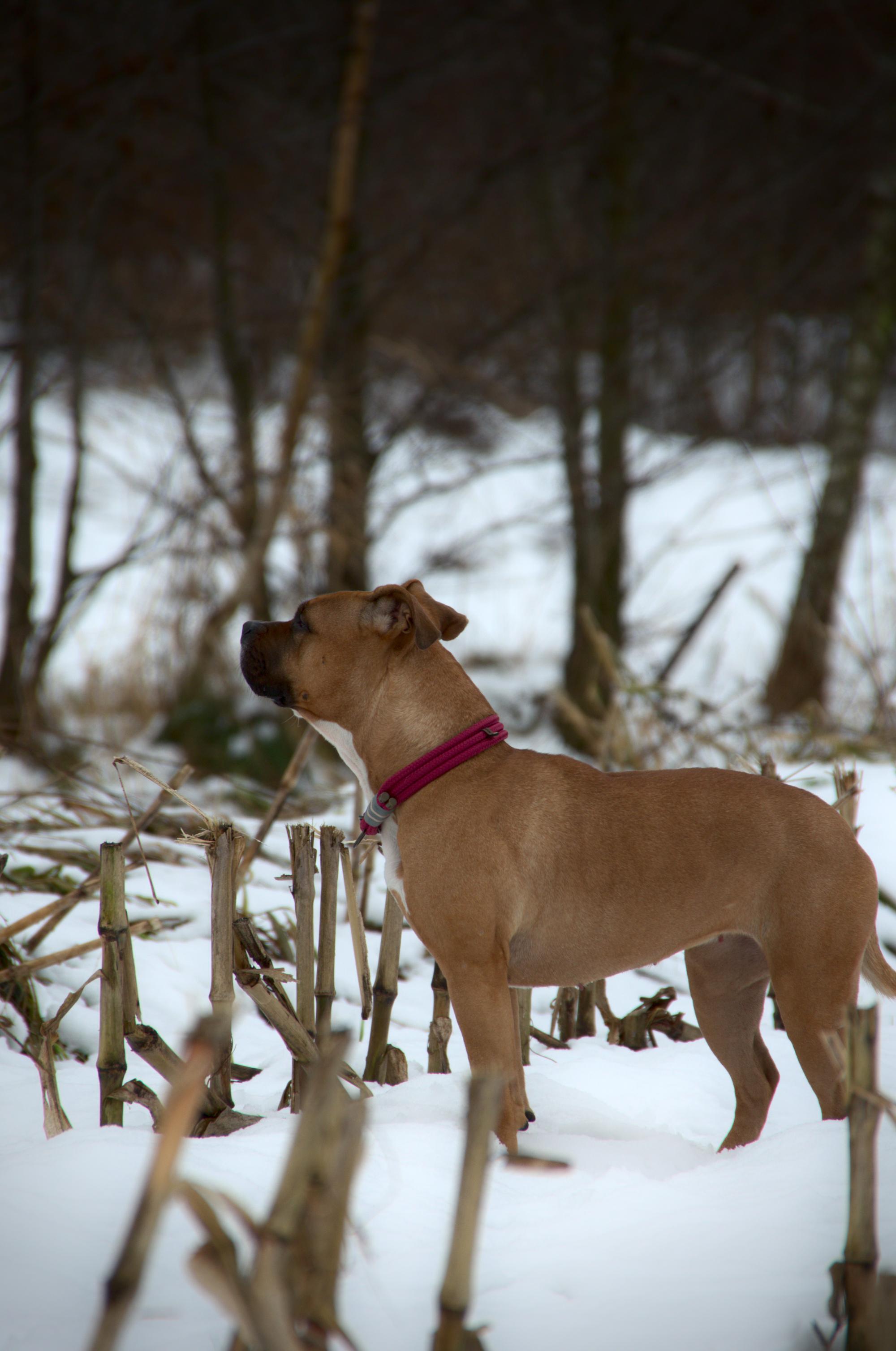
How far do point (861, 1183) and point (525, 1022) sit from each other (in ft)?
4.96

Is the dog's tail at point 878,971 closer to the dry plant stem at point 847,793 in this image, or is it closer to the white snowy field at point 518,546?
the dry plant stem at point 847,793

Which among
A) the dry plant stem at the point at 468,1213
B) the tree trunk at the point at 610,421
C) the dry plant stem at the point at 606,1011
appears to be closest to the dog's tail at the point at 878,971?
the dry plant stem at the point at 606,1011

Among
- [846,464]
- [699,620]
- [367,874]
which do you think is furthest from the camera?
[846,464]

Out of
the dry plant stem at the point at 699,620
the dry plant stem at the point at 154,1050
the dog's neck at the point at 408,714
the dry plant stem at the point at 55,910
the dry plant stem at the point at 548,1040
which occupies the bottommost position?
the dry plant stem at the point at 548,1040

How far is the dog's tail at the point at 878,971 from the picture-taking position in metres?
2.50

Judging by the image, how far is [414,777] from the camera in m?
2.55

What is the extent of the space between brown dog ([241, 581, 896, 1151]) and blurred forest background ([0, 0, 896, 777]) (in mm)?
4259

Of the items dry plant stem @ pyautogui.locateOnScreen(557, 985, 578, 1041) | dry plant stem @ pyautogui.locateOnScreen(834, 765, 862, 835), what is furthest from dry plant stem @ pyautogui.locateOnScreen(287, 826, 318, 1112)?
dry plant stem @ pyautogui.locateOnScreen(834, 765, 862, 835)

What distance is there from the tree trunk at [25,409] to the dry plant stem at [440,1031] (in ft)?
11.3

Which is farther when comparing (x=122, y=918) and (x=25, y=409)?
(x=25, y=409)

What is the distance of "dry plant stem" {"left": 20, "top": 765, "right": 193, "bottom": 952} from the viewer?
2.36 m

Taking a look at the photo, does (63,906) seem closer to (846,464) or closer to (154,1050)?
(154,1050)

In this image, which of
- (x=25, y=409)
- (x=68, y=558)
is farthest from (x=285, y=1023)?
(x=25, y=409)

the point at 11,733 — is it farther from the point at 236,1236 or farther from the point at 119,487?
the point at 119,487
